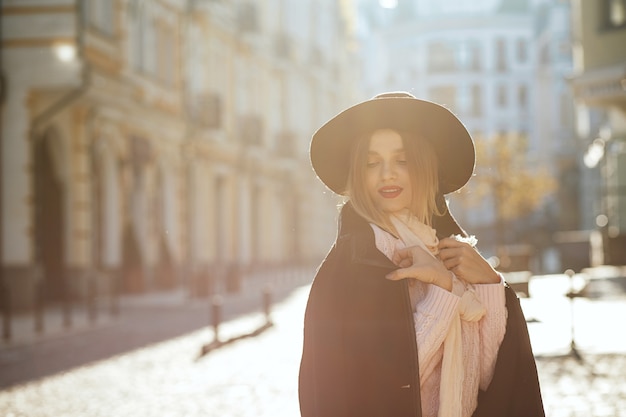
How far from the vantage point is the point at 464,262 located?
3617mm

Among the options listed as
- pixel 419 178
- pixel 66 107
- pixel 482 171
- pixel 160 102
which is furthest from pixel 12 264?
pixel 482 171

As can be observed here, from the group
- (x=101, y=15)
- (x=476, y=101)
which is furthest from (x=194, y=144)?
(x=476, y=101)

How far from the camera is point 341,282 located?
3.44m

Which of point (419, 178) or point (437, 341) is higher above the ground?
point (419, 178)

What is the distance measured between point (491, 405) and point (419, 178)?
715mm

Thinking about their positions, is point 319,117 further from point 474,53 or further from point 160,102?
point 474,53

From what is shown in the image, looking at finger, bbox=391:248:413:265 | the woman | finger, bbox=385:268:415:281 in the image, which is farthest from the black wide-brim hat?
finger, bbox=385:268:415:281

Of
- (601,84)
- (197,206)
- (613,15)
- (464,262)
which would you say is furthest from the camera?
(197,206)

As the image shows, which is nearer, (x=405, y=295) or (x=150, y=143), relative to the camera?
(x=405, y=295)

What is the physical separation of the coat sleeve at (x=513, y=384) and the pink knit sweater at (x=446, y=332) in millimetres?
37

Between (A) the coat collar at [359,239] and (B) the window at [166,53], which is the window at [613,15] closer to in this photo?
(B) the window at [166,53]

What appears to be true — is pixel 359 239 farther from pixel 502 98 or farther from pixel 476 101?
pixel 476 101

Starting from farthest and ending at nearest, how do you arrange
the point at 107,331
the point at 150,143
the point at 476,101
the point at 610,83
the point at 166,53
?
the point at 476,101
the point at 166,53
the point at 150,143
the point at 610,83
the point at 107,331

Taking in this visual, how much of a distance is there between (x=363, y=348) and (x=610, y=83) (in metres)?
24.2
